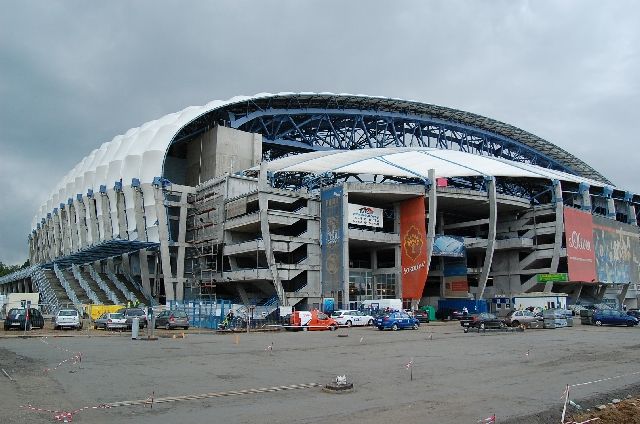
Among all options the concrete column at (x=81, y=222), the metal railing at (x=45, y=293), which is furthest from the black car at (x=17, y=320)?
the concrete column at (x=81, y=222)

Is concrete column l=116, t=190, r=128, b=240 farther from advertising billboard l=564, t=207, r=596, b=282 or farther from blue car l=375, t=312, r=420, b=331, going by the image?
advertising billboard l=564, t=207, r=596, b=282

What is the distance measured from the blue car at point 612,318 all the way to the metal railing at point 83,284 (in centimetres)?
5142

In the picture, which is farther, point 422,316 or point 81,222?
point 81,222

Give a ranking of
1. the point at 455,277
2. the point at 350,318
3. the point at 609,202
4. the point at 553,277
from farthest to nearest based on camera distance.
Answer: the point at 609,202 < the point at 455,277 < the point at 553,277 < the point at 350,318

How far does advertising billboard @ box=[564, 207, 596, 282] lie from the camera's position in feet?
241

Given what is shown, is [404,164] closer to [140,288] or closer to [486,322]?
[486,322]

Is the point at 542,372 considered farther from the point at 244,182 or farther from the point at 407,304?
the point at 244,182

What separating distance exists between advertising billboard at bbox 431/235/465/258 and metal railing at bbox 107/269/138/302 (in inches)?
1425

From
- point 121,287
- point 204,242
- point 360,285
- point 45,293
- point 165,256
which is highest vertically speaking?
point 204,242

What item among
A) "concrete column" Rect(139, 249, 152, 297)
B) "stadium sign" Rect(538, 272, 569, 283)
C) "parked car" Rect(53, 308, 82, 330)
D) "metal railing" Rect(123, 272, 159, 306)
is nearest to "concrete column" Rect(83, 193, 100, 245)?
"metal railing" Rect(123, 272, 159, 306)

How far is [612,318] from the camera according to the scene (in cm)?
4591

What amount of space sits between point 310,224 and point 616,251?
48.0m

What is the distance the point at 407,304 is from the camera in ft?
212

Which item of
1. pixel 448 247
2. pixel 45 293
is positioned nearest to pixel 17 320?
pixel 45 293
